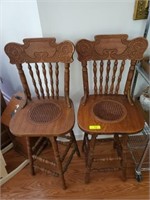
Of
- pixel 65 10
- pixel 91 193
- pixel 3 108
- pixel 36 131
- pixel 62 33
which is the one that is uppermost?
pixel 65 10

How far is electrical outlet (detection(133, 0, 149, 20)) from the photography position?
116cm

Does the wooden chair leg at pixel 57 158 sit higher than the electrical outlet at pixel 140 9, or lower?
lower

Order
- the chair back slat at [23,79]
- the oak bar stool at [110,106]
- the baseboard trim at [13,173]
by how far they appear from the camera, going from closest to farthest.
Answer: the oak bar stool at [110,106] < the chair back slat at [23,79] < the baseboard trim at [13,173]

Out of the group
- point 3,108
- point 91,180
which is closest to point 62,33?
point 3,108

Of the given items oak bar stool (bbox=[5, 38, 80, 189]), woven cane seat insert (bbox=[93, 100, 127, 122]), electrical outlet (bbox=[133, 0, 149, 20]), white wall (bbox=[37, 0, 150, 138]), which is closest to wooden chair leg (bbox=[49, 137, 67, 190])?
oak bar stool (bbox=[5, 38, 80, 189])

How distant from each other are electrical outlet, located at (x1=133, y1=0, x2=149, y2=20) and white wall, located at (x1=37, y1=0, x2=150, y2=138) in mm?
23

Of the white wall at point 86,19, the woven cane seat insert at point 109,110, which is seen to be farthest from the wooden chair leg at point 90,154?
the white wall at point 86,19

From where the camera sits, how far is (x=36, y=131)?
113cm

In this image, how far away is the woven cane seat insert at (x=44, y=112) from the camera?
3.96 ft

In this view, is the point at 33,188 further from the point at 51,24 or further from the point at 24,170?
the point at 51,24

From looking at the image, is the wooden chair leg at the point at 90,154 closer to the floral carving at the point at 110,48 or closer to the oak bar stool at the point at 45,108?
the oak bar stool at the point at 45,108

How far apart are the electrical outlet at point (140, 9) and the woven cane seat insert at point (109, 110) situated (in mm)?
550

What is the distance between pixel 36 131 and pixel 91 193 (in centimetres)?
62

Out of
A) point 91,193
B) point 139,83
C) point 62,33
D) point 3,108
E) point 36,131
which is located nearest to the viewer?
point 36,131
